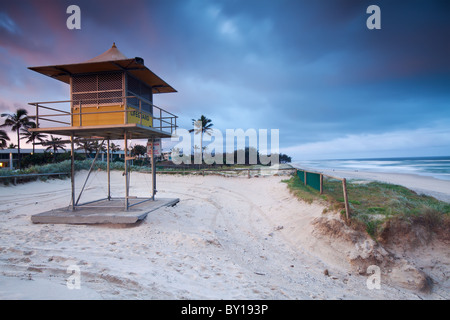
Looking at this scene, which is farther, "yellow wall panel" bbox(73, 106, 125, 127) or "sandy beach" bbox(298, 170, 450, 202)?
"sandy beach" bbox(298, 170, 450, 202)

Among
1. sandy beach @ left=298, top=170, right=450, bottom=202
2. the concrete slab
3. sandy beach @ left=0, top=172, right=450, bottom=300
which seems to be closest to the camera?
sandy beach @ left=0, top=172, right=450, bottom=300

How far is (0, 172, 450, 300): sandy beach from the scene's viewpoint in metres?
3.80

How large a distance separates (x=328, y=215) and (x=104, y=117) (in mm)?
7916

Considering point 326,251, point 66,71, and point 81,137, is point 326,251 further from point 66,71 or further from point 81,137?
point 66,71

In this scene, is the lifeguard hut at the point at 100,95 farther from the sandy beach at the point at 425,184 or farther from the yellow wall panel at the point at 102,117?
the sandy beach at the point at 425,184

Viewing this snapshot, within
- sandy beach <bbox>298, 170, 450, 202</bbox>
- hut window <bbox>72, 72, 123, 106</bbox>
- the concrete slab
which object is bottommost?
sandy beach <bbox>298, 170, 450, 202</bbox>

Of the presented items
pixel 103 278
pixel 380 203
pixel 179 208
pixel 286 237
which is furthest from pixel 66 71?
pixel 380 203

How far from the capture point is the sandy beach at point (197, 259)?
3805 mm

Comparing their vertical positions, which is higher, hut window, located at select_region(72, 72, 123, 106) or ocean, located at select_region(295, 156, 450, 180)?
hut window, located at select_region(72, 72, 123, 106)

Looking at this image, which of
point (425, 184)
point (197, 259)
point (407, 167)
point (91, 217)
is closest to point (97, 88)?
point (91, 217)

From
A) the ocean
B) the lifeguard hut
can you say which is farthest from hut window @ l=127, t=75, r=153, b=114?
the ocean

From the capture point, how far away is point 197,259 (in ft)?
17.4

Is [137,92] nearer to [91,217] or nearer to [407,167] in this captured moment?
[91,217]

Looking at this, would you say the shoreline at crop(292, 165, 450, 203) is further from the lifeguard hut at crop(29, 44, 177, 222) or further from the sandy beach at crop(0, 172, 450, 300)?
the lifeguard hut at crop(29, 44, 177, 222)
